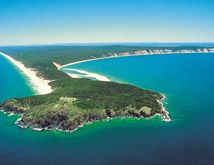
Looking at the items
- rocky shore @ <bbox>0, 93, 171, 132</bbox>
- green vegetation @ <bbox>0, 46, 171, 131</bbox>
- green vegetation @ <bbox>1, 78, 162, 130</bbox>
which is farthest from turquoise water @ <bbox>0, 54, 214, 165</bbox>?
green vegetation @ <bbox>1, 78, 162, 130</bbox>

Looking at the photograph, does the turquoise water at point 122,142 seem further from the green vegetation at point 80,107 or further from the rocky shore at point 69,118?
the green vegetation at point 80,107

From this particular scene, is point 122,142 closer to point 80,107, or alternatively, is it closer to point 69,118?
point 69,118

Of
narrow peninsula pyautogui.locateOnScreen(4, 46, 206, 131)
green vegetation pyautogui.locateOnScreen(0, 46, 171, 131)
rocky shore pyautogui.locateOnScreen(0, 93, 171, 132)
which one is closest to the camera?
rocky shore pyautogui.locateOnScreen(0, 93, 171, 132)

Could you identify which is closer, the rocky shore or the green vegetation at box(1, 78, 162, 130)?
the rocky shore

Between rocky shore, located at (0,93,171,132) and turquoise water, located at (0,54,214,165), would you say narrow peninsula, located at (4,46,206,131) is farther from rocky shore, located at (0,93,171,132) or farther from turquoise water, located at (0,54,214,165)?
turquoise water, located at (0,54,214,165)

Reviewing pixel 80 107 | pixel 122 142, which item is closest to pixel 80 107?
pixel 80 107

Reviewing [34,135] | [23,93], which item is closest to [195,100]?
[34,135]

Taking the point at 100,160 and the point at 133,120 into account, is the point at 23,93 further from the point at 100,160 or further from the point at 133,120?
the point at 100,160

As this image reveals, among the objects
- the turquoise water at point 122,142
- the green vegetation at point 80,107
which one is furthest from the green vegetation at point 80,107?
the turquoise water at point 122,142

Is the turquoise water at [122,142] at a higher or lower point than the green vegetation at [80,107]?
lower

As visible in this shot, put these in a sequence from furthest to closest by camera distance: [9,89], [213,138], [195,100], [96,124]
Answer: [9,89]
[195,100]
[96,124]
[213,138]

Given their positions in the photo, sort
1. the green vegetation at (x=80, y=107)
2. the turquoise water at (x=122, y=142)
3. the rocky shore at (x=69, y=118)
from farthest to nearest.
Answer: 1. the green vegetation at (x=80, y=107)
2. the rocky shore at (x=69, y=118)
3. the turquoise water at (x=122, y=142)
